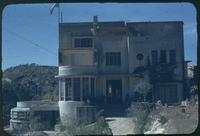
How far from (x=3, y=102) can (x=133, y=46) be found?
895cm

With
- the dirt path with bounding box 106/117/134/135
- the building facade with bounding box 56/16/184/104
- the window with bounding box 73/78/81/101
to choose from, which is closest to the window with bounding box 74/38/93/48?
the building facade with bounding box 56/16/184/104

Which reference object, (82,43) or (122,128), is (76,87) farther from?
(122,128)

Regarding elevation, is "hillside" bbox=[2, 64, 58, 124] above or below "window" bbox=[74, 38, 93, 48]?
below

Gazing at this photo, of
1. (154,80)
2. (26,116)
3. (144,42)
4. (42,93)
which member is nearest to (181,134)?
(26,116)

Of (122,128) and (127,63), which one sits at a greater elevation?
(127,63)

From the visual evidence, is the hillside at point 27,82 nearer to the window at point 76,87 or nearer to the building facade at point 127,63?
the building facade at point 127,63

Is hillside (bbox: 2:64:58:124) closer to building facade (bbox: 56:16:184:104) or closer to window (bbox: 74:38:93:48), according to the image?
building facade (bbox: 56:16:184:104)

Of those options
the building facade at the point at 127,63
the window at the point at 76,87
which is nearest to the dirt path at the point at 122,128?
the building facade at the point at 127,63

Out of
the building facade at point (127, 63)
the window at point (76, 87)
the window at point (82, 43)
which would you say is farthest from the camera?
the window at point (82, 43)

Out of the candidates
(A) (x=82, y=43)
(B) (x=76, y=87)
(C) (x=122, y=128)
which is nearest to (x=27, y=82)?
(C) (x=122, y=128)

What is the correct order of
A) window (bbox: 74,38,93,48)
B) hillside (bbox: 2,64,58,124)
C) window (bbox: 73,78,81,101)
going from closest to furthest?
hillside (bbox: 2,64,58,124) < window (bbox: 73,78,81,101) < window (bbox: 74,38,93,48)

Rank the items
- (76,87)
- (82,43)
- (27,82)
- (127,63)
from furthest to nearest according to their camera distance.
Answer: (82,43) < (76,87) < (127,63) < (27,82)

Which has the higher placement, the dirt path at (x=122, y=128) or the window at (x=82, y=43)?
the window at (x=82, y=43)

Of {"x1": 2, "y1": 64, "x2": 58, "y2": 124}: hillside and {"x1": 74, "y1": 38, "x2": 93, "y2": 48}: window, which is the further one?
{"x1": 74, "y1": 38, "x2": 93, "y2": 48}: window
